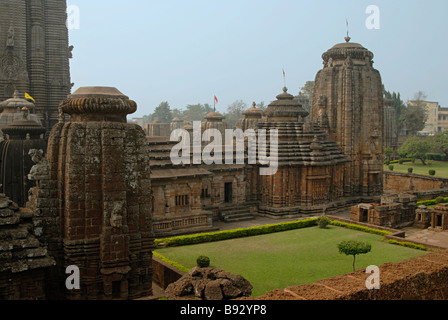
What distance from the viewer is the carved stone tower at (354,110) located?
30.3 m

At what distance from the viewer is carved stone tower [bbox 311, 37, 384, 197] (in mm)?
30312

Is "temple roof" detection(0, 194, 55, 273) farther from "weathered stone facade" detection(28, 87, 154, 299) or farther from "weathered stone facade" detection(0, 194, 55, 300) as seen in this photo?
"weathered stone facade" detection(28, 87, 154, 299)

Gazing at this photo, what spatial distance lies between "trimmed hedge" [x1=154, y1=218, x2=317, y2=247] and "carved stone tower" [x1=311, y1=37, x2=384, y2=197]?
30.1ft

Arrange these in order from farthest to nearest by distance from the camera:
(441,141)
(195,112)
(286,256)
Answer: (195,112) → (441,141) → (286,256)

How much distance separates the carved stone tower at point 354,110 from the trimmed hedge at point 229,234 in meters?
9.18

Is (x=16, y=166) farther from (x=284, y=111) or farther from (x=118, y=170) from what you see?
(x=284, y=111)

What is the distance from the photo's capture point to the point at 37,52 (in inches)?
1059

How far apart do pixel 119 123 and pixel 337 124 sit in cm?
2388

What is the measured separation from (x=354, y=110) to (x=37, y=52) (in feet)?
67.2

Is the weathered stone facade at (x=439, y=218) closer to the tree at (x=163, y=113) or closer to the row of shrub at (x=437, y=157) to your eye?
the row of shrub at (x=437, y=157)

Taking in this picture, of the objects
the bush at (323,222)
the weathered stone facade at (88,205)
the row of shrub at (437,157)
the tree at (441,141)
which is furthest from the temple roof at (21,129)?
the row of shrub at (437,157)

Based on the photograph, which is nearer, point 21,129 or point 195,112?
point 21,129

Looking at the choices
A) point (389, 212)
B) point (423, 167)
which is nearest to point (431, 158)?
point (423, 167)
